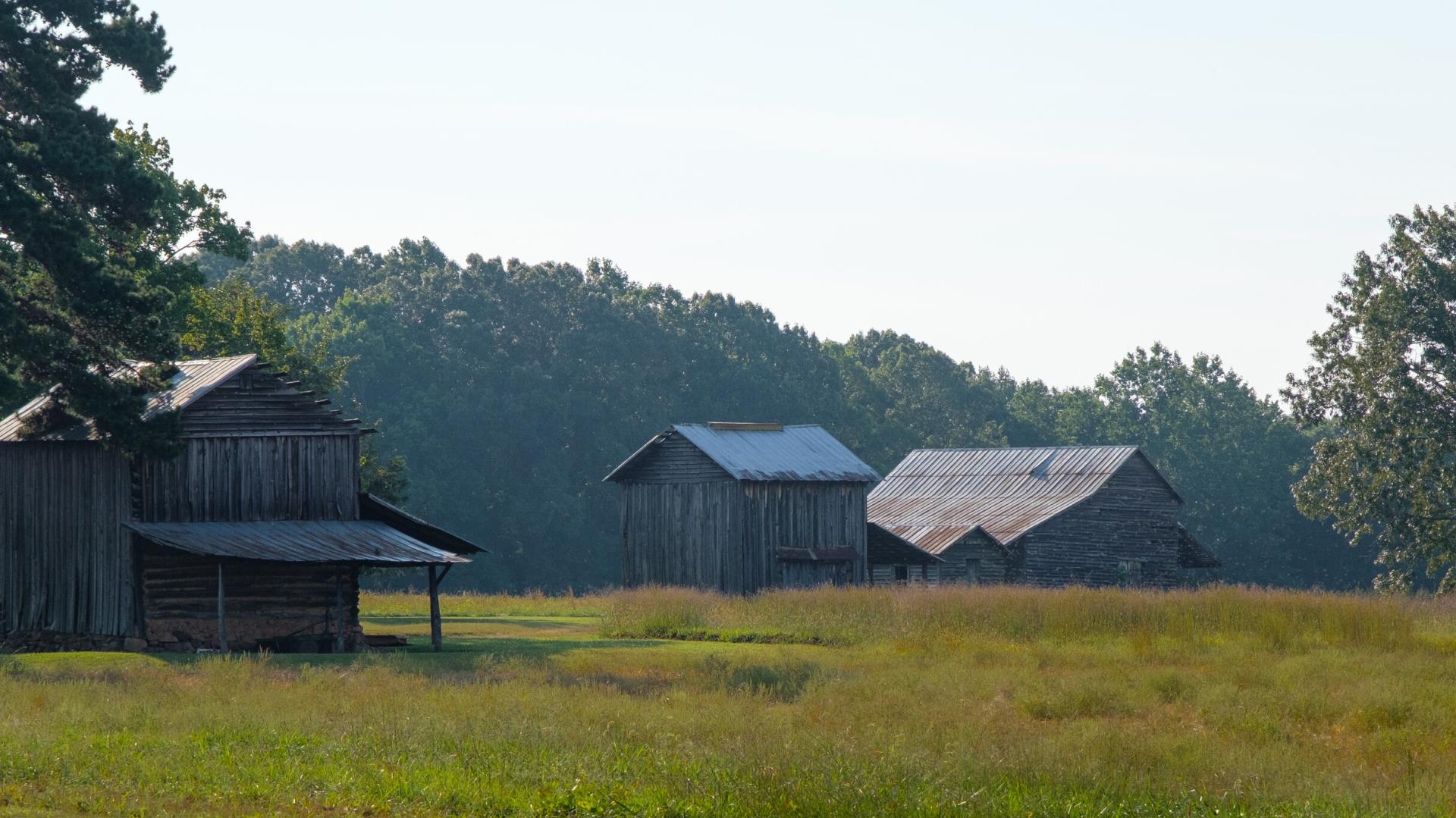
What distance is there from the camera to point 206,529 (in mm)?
34500

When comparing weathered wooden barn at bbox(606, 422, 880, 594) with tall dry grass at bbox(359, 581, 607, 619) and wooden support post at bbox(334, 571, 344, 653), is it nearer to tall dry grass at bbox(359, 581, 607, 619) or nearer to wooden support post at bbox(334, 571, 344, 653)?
tall dry grass at bbox(359, 581, 607, 619)

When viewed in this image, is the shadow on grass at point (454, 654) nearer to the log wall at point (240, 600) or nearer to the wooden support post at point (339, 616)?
the wooden support post at point (339, 616)

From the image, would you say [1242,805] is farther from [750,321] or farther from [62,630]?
[750,321]

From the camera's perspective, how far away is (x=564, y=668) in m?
27.6

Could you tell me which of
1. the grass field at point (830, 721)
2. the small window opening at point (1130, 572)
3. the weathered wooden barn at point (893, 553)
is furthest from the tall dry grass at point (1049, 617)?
the small window opening at point (1130, 572)

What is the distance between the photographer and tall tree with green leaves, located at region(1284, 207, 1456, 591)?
52656 mm

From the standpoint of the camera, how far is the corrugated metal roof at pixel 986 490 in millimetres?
59750

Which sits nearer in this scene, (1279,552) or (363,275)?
(1279,552)

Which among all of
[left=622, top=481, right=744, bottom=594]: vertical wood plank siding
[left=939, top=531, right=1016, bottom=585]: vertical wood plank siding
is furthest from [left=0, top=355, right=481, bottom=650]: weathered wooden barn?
[left=939, top=531, right=1016, bottom=585]: vertical wood plank siding

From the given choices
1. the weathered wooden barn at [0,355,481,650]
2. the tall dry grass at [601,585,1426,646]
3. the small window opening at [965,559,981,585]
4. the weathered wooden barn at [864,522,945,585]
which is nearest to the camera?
the tall dry grass at [601,585,1426,646]

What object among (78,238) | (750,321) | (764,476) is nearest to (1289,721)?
Answer: (78,238)

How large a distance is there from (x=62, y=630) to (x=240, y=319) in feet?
56.7

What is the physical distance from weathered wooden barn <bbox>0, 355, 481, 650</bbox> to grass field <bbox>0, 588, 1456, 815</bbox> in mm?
2447

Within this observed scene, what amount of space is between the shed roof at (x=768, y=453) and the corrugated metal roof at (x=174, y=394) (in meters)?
17.3
